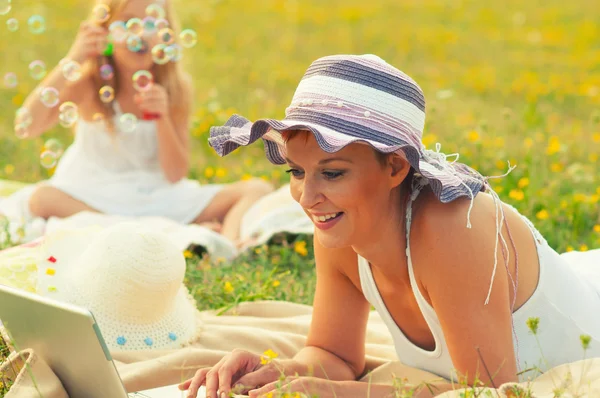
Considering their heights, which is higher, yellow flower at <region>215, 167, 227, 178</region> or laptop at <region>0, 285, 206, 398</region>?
yellow flower at <region>215, 167, 227, 178</region>

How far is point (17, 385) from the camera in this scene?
2379 millimetres

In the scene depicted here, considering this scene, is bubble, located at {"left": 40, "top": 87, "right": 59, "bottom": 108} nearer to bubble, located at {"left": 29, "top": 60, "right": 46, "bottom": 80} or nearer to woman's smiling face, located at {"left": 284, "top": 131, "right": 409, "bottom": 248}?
bubble, located at {"left": 29, "top": 60, "right": 46, "bottom": 80}

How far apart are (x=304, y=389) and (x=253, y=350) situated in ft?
3.07

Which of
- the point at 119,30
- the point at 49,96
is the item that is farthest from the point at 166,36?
the point at 49,96

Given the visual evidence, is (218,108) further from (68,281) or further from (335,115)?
(335,115)

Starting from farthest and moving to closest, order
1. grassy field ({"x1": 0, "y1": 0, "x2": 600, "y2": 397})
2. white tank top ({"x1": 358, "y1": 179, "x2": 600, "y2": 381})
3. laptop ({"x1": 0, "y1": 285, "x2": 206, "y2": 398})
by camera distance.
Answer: grassy field ({"x1": 0, "y1": 0, "x2": 600, "y2": 397}) → white tank top ({"x1": 358, "y1": 179, "x2": 600, "y2": 381}) → laptop ({"x1": 0, "y1": 285, "x2": 206, "y2": 398})

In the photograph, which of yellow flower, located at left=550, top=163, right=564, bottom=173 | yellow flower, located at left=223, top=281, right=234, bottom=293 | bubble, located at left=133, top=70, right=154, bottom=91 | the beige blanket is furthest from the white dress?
yellow flower, located at left=550, top=163, right=564, bottom=173

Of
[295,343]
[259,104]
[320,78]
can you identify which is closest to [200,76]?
[259,104]

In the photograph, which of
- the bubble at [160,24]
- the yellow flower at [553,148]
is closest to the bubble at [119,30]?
the bubble at [160,24]

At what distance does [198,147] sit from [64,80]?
166 centimetres

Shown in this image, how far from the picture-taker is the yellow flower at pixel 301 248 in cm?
428

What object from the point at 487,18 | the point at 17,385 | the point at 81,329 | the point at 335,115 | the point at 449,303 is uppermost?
the point at 487,18

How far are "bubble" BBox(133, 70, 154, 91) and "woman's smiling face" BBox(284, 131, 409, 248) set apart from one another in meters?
2.36

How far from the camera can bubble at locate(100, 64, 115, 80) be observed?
4762mm
